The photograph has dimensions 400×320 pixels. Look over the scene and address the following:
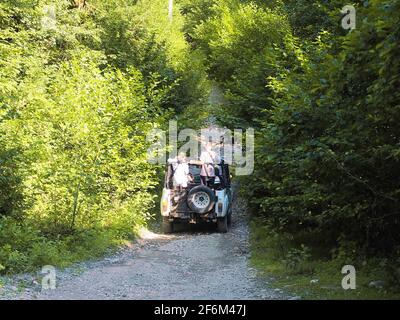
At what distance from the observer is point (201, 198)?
1444cm

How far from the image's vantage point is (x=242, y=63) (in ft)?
97.6

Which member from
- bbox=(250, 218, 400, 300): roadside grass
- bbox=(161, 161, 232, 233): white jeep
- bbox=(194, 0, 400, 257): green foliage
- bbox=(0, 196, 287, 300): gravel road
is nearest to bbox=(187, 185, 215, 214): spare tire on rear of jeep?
bbox=(161, 161, 232, 233): white jeep

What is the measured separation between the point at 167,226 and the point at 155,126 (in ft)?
11.5

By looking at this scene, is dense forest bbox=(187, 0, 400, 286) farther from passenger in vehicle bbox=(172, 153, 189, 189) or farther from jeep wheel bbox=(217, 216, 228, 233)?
passenger in vehicle bbox=(172, 153, 189, 189)

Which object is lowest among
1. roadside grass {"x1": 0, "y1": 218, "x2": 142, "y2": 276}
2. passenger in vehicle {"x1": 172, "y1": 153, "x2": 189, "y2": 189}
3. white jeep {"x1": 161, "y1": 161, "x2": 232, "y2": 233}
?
roadside grass {"x1": 0, "y1": 218, "x2": 142, "y2": 276}

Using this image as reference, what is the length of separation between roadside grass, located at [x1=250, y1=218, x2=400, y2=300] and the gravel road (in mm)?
348

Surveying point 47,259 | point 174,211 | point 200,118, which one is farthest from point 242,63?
point 47,259

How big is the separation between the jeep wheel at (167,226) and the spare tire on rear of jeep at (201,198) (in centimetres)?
116

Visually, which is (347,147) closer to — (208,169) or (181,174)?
(181,174)

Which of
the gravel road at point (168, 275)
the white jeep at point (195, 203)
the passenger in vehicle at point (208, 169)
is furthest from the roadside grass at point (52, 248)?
the passenger in vehicle at point (208, 169)

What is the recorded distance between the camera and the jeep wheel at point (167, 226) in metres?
15.2

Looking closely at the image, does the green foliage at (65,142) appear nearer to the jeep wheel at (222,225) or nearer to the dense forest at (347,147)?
the jeep wheel at (222,225)

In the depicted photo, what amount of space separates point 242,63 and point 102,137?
1755 cm

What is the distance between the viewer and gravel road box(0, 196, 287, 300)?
304 inches
